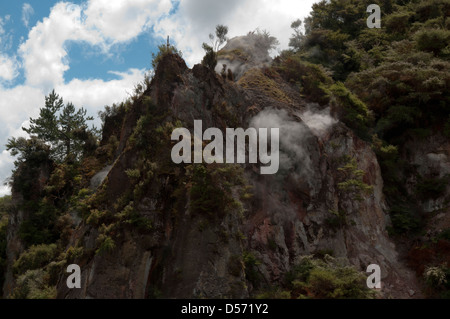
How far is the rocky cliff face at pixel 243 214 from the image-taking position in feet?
33.4

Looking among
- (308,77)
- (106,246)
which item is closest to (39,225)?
(106,246)

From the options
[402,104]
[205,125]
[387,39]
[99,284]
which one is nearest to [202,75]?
[205,125]

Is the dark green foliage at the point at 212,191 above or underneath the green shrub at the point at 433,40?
underneath

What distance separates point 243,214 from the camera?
13.6 meters

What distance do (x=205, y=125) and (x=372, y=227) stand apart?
1069 centimetres

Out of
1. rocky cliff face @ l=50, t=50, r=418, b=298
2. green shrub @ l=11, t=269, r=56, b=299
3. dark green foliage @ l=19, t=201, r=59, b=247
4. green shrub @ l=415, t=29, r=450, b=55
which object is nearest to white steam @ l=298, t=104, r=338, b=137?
rocky cliff face @ l=50, t=50, r=418, b=298

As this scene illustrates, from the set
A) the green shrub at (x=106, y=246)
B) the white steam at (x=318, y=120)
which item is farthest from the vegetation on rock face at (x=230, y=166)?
the white steam at (x=318, y=120)

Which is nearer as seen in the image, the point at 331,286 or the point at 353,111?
the point at 331,286

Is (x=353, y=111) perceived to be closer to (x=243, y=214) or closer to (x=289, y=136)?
(x=289, y=136)

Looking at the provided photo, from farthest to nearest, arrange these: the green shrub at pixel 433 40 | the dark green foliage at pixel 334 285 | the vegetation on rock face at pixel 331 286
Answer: the green shrub at pixel 433 40
the dark green foliage at pixel 334 285
the vegetation on rock face at pixel 331 286

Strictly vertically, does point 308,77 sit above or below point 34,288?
above

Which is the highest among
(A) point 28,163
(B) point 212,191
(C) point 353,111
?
(C) point 353,111

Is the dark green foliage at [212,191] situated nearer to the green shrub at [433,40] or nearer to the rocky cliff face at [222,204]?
the rocky cliff face at [222,204]

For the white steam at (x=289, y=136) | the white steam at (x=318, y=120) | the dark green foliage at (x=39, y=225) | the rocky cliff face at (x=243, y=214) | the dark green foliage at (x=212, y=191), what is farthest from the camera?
the white steam at (x=318, y=120)
